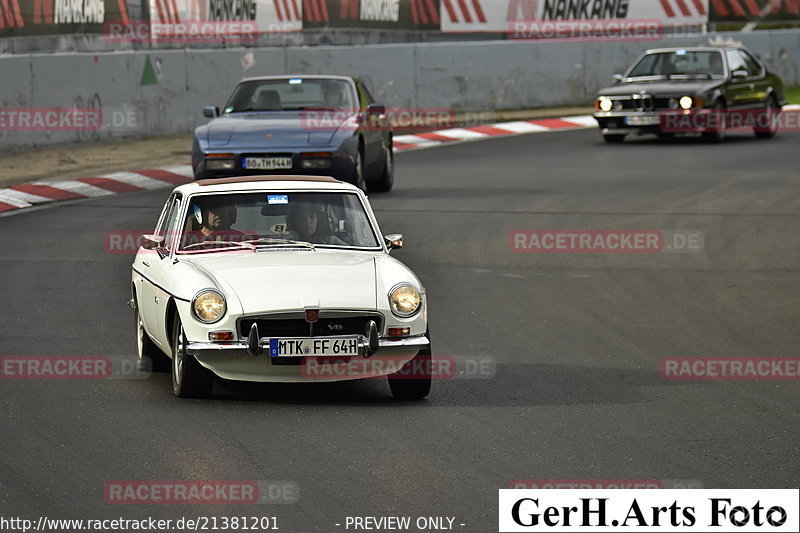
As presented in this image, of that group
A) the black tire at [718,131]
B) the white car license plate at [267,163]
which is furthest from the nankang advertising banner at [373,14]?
the white car license plate at [267,163]

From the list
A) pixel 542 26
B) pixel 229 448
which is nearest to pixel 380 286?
pixel 229 448

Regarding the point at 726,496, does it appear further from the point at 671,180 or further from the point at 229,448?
the point at 671,180

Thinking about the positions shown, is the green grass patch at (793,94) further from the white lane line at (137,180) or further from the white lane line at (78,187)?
the white lane line at (78,187)

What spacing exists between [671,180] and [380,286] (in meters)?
12.2

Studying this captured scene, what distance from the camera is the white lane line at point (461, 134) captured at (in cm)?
2667

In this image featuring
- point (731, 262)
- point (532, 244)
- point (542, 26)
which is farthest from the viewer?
point (542, 26)

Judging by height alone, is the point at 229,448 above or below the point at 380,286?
below

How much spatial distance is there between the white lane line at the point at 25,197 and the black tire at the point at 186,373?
10.4 meters

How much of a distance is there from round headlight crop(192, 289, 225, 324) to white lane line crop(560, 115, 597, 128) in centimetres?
2042

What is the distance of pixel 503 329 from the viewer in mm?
11109

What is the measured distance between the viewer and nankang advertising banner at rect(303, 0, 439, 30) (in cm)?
2789

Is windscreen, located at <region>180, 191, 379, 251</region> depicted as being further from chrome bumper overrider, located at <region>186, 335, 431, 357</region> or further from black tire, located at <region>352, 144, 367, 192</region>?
black tire, located at <region>352, 144, 367, 192</region>

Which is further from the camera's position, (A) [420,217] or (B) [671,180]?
(B) [671,180]

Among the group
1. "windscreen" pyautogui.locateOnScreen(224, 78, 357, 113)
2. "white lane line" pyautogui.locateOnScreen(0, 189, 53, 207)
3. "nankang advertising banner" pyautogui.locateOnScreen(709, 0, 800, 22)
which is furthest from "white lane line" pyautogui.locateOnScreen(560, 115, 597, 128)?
"white lane line" pyautogui.locateOnScreen(0, 189, 53, 207)
